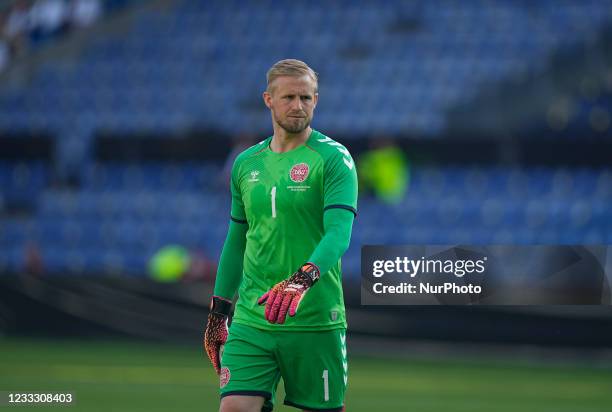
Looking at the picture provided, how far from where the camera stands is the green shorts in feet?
15.1

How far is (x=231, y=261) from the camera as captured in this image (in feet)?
16.1

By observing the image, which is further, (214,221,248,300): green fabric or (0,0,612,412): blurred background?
(0,0,612,412): blurred background

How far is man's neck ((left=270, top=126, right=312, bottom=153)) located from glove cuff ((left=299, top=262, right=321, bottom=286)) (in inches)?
23.7

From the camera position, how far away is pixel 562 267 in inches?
233

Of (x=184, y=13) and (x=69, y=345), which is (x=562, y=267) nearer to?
(x=69, y=345)

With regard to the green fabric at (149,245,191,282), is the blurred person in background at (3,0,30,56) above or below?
above

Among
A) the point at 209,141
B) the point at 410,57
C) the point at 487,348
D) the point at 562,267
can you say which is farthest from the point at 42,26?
the point at 562,267

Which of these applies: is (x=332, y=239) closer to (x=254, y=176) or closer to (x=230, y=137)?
(x=254, y=176)

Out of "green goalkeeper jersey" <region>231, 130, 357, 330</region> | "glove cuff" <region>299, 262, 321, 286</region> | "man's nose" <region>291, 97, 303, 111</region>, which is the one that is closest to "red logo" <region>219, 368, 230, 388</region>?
"green goalkeeper jersey" <region>231, 130, 357, 330</region>

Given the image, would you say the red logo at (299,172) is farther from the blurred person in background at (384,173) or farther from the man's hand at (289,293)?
the blurred person in background at (384,173)

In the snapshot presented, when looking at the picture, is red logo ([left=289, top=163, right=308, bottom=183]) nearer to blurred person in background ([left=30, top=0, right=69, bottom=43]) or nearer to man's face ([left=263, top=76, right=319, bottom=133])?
man's face ([left=263, top=76, right=319, bottom=133])

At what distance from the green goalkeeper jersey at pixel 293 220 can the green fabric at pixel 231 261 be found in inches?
6.4

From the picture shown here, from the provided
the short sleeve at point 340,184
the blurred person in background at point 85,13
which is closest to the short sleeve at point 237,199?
the short sleeve at point 340,184

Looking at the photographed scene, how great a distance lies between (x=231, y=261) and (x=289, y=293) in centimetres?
70
